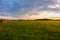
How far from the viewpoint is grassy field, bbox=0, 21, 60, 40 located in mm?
9557

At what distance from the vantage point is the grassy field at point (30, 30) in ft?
31.4

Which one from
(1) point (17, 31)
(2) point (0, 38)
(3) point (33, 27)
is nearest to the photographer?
(2) point (0, 38)

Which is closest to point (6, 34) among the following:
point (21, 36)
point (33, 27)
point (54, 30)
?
point (21, 36)

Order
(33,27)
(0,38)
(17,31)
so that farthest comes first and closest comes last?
(33,27)
(17,31)
(0,38)

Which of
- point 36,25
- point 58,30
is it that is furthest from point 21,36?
point 58,30

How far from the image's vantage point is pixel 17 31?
33.8 ft

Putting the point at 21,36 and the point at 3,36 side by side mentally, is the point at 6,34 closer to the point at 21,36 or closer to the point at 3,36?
the point at 3,36

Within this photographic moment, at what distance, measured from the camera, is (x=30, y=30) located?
10.4 metres

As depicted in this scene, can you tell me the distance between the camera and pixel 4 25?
1145cm

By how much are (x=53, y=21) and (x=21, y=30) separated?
2.62 m

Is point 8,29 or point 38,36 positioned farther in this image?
point 8,29

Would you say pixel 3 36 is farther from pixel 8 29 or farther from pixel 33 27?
pixel 33 27

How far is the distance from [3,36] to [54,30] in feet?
12.2

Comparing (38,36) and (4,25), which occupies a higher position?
(4,25)
